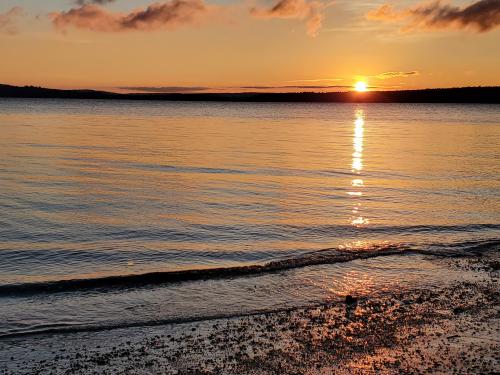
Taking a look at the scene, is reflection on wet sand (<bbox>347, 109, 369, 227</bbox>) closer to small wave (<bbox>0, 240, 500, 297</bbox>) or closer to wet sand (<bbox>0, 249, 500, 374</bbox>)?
small wave (<bbox>0, 240, 500, 297</bbox>)

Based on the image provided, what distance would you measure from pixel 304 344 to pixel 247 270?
4799 millimetres

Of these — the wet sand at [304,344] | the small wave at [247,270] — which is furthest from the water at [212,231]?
the wet sand at [304,344]

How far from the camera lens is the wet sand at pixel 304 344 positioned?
834 centimetres

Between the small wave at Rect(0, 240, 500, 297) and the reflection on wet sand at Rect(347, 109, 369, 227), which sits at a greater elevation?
the reflection on wet sand at Rect(347, 109, 369, 227)

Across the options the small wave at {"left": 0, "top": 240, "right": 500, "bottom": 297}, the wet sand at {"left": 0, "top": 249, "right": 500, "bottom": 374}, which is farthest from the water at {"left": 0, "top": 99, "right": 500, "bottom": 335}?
the wet sand at {"left": 0, "top": 249, "right": 500, "bottom": 374}

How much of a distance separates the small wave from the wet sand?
301 cm

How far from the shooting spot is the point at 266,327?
9930 millimetres

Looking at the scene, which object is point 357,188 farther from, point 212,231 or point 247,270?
point 247,270

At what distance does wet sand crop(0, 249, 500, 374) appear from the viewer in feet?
27.3

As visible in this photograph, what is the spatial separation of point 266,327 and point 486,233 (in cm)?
1135

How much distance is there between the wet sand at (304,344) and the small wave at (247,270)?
9.86 feet

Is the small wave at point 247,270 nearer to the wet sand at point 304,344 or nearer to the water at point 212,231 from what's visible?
the water at point 212,231

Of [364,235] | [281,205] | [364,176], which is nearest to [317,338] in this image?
[364,235]

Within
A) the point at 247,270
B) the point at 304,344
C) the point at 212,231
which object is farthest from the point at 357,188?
the point at 304,344
